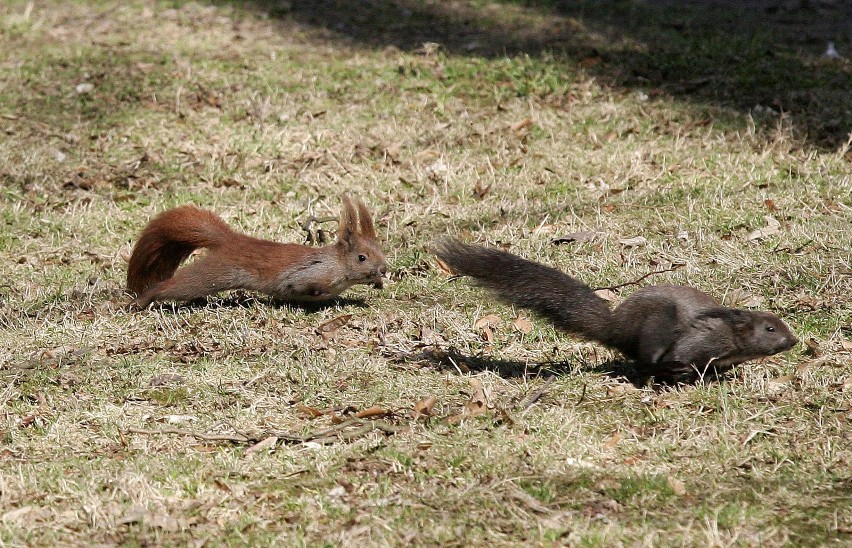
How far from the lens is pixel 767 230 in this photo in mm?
7227

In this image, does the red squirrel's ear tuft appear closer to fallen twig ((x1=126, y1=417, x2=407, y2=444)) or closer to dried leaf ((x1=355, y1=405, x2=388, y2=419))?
dried leaf ((x1=355, y1=405, x2=388, y2=419))

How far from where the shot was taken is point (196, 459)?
14.7 ft

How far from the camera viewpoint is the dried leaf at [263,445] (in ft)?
→ 15.0

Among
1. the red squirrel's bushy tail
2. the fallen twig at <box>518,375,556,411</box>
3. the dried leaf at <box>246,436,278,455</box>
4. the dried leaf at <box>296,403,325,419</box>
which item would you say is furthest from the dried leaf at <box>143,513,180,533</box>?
the red squirrel's bushy tail

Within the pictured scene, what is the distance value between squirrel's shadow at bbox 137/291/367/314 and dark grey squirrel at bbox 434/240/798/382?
5.63 feet

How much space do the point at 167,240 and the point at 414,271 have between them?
1566 mm

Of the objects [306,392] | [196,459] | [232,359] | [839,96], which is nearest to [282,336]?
[232,359]

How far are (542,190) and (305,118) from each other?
2.43 meters

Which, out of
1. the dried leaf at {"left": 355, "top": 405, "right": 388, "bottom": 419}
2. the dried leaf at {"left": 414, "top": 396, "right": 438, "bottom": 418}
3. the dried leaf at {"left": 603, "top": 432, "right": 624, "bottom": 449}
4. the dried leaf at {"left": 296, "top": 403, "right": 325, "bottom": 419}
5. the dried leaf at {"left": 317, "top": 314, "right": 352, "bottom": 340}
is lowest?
the dried leaf at {"left": 317, "top": 314, "right": 352, "bottom": 340}

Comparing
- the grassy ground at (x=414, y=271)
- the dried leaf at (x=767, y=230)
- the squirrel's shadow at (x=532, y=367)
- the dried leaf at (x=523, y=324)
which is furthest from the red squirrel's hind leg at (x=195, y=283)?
the dried leaf at (x=767, y=230)

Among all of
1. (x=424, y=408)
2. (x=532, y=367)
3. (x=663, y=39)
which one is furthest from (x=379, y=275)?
(x=663, y=39)

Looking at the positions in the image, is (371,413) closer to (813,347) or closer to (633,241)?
(813,347)

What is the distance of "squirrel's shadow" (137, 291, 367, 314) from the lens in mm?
6605

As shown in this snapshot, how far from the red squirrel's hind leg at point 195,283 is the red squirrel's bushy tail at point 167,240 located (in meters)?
0.19
